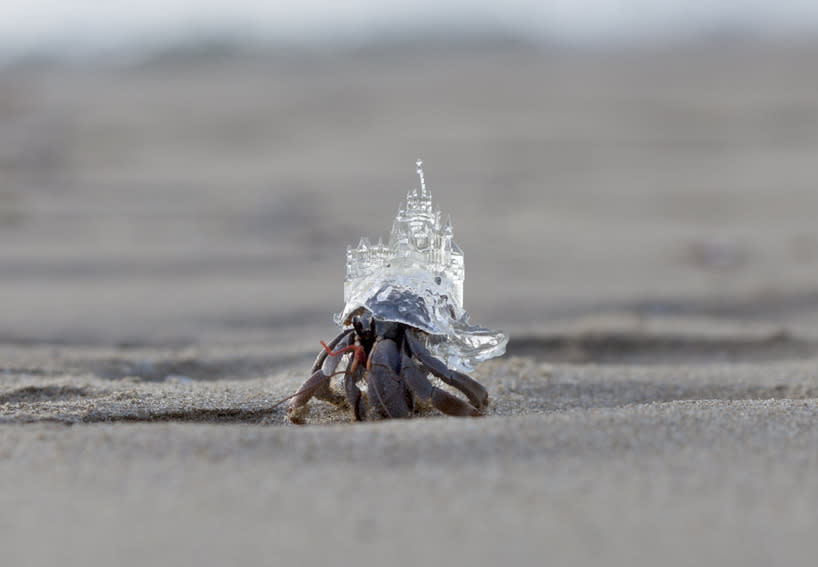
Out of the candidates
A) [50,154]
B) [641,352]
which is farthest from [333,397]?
[50,154]

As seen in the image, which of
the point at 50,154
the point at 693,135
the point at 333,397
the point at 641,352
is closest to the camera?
the point at 333,397

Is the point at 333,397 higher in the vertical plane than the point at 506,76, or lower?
lower

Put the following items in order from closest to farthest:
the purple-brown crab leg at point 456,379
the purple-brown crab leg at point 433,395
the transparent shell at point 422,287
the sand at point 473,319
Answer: the sand at point 473,319, the purple-brown crab leg at point 433,395, the purple-brown crab leg at point 456,379, the transparent shell at point 422,287

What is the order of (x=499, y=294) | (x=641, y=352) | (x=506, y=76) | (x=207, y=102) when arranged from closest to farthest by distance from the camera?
(x=641, y=352)
(x=499, y=294)
(x=207, y=102)
(x=506, y=76)

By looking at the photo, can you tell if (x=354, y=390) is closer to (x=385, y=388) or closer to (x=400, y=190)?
(x=385, y=388)

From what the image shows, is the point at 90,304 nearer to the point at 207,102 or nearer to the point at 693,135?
the point at 693,135

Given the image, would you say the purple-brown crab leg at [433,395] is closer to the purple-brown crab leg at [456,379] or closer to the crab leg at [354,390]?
the purple-brown crab leg at [456,379]

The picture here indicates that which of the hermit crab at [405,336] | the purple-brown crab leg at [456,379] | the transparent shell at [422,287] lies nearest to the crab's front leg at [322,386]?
the hermit crab at [405,336]
